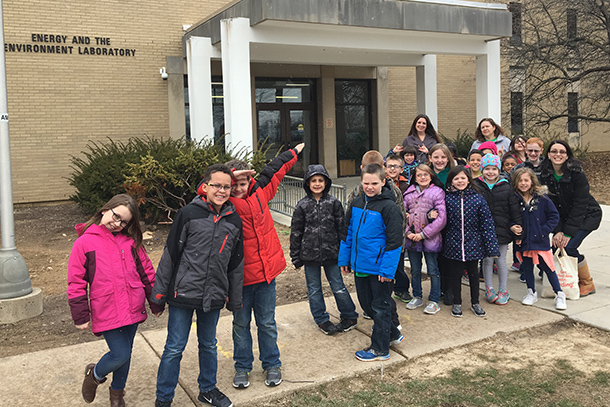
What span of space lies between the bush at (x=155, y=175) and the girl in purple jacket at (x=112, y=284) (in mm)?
5539

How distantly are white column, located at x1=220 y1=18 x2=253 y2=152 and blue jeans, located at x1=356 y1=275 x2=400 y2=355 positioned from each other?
6.70 meters

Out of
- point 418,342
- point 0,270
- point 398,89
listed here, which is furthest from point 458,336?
point 398,89

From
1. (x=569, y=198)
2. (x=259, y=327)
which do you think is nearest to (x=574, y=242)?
(x=569, y=198)

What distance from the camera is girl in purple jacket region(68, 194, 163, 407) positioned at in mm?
3301

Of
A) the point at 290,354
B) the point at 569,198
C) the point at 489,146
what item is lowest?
the point at 290,354

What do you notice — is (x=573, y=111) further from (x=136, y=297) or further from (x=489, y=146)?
(x=136, y=297)

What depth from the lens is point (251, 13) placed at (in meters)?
10.8

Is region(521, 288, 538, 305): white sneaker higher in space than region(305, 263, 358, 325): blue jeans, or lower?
lower

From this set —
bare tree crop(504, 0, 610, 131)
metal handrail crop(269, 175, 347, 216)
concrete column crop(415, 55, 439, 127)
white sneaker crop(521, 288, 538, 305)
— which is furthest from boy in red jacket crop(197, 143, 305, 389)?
bare tree crop(504, 0, 610, 131)

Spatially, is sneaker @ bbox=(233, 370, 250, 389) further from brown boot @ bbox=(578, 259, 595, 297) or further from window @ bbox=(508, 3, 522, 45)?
window @ bbox=(508, 3, 522, 45)

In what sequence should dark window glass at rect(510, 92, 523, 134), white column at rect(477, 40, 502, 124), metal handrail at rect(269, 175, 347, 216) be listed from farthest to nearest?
1. dark window glass at rect(510, 92, 523, 134)
2. white column at rect(477, 40, 502, 124)
3. metal handrail at rect(269, 175, 347, 216)

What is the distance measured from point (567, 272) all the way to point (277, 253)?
3.45 meters

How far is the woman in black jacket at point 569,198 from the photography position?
5637 millimetres

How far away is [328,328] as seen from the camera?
495 centimetres
